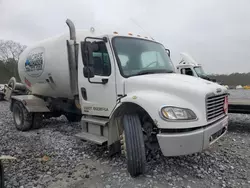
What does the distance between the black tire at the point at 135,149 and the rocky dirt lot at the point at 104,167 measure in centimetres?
20

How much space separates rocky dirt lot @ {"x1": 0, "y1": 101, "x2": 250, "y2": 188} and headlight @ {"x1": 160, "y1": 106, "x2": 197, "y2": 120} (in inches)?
42.1

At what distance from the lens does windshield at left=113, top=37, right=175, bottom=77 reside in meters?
4.20

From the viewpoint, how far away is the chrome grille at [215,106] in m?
3.50

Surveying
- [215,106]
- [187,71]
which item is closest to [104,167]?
[215,106]

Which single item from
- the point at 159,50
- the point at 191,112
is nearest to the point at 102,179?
the point at 191,112

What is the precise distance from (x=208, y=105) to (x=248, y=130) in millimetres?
A: 4300

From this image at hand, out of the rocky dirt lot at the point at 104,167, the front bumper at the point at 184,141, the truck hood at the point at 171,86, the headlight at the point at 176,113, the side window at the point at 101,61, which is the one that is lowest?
the rocky dirt lot at the point at 104,167

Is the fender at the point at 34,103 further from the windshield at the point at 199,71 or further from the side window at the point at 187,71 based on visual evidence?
the windshield at the point at 199,71

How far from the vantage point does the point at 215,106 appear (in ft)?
12.3

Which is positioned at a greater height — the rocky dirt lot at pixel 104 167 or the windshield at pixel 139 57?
the windshield at pixel 139 57

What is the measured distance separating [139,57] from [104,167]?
7.20 feet

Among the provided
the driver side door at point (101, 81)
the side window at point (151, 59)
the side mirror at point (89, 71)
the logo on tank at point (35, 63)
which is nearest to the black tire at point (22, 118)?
the logo on tank at point (35, 63)

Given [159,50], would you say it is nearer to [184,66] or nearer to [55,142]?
[55,142]

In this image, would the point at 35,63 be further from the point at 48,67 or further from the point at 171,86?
the point at 171,86
